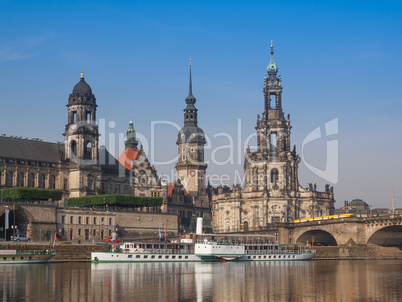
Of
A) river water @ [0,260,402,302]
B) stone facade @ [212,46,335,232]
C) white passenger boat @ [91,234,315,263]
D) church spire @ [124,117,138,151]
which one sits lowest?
river water @ [0,260,402,302]

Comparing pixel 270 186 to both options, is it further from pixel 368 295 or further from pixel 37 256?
pixel 368 295

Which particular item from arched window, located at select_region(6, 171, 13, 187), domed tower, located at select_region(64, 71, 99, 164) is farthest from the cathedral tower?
arched window, located at select_region(6, 171, 13, 187)

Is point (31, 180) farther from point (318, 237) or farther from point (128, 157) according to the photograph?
point (318, 237)

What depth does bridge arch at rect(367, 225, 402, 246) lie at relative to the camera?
111312mm

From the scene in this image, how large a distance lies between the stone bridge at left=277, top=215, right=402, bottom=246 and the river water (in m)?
34.2

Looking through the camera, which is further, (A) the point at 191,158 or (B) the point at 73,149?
(A) the point at 191,158

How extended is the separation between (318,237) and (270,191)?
1690 centimetres

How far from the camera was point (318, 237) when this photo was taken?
12719 cm

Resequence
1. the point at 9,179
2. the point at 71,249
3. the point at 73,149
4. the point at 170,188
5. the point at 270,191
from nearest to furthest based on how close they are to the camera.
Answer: the point at 71,249
the point at 9,179
the point at 73,149
the point at 270,191
the point at 170,188

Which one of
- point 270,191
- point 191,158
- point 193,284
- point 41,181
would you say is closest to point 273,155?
point 270,191

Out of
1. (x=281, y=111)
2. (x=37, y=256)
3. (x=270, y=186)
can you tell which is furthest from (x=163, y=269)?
(x=281, y=111)

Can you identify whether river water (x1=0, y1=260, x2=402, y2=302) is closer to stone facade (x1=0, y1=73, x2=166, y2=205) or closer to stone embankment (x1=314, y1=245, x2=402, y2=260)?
stone embankment (x1=314, y1=245, x2=402, y2=260)

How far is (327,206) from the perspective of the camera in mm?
142375

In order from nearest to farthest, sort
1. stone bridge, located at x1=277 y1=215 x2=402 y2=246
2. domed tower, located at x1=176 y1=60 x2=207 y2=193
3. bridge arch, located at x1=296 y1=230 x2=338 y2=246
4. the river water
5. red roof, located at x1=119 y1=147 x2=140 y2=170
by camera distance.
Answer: the river water < stone bridge, located at x1=277 y1=215 x2=402 y2=246 < bridge arch, located at x1=296 y1=230 x2=338 y2=246 < red roof, located at x1=119 y1=147 x2=140 y2=170 < domed tower, located at x1=176 y1=60 x2=207 y2=193
